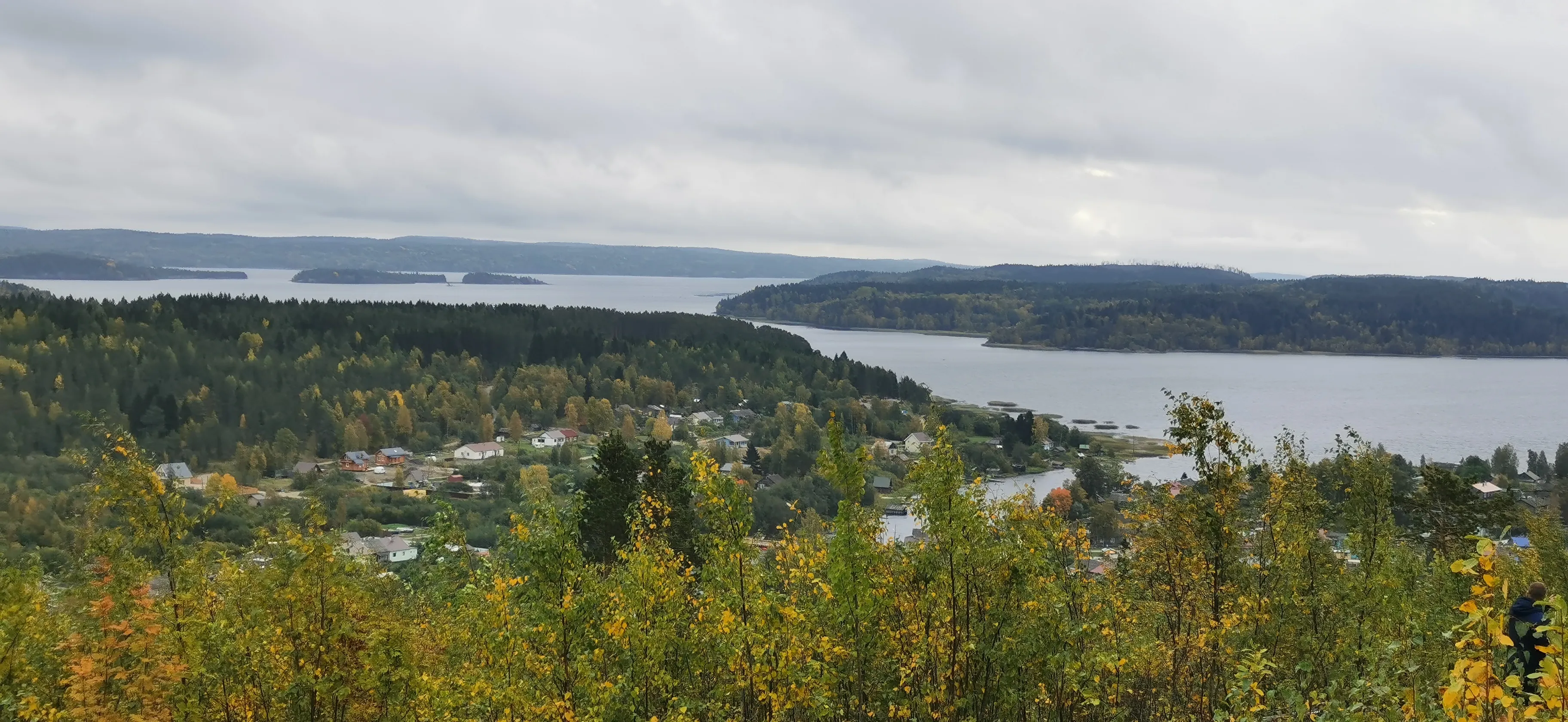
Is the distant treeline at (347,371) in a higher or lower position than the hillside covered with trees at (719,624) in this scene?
lower

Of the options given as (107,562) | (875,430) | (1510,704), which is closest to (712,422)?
(875,430)

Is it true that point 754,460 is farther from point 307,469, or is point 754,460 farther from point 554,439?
point 307,469

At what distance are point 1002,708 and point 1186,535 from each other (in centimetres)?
262

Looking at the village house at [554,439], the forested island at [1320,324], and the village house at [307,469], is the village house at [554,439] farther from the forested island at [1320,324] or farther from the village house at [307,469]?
the forested island at [1320,324]

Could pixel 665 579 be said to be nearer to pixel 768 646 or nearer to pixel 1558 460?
pixel 768 646

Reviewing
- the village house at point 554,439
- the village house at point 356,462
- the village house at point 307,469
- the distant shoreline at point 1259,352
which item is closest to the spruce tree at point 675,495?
the village house at point 307,469

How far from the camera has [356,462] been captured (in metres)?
68.1

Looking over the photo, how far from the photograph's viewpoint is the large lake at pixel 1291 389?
7481 centimetres

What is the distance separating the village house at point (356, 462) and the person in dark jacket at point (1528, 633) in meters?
69.8

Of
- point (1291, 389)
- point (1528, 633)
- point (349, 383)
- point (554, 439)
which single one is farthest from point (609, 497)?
point (1291, 389)

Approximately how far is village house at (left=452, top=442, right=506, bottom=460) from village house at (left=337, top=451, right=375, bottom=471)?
5715mm

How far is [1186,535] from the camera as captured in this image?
8.91 m

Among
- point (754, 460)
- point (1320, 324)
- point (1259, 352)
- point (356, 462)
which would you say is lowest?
point (356, 462)

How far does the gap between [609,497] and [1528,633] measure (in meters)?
18.6
